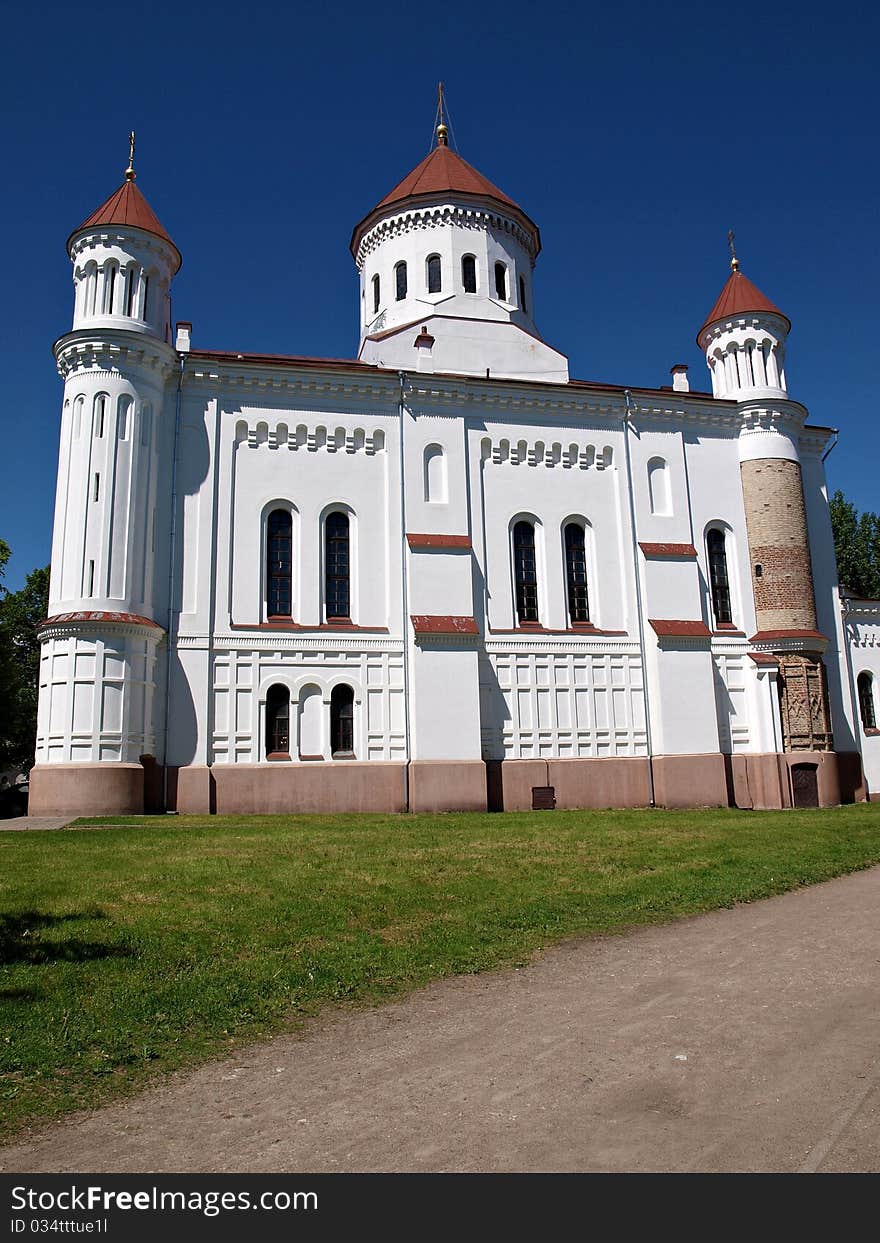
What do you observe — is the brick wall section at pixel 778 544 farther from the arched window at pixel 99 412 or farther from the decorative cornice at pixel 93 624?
the arched window at pixel 99 412

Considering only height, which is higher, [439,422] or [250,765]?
[439,422]

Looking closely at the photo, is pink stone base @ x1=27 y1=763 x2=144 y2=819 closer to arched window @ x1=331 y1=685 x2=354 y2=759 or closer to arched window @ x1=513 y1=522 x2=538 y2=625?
arched window @ x1=331 y1=685 x2=354 y2=759

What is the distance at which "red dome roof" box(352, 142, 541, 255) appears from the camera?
3631 centimetres

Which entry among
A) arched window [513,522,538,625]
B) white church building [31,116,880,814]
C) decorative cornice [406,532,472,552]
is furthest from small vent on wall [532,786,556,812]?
decorative cornice [406,532,472,552]

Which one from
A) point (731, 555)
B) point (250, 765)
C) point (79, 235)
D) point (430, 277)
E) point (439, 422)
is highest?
point (430, 277)

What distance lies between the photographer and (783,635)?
31203 millimetres

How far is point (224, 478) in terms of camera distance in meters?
28.5

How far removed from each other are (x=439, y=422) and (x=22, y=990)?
81.2 feet

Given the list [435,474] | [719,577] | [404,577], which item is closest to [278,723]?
[404,577]

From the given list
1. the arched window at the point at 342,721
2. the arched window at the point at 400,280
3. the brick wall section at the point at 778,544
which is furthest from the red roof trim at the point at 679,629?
the arched window at the point at 400,280

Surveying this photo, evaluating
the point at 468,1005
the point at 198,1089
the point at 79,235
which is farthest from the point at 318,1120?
the point at 79,235

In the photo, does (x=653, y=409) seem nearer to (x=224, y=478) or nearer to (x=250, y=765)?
(x=224, y=478)

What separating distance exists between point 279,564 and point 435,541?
4.86 m

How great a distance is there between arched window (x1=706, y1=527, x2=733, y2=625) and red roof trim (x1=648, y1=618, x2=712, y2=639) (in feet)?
6.01
